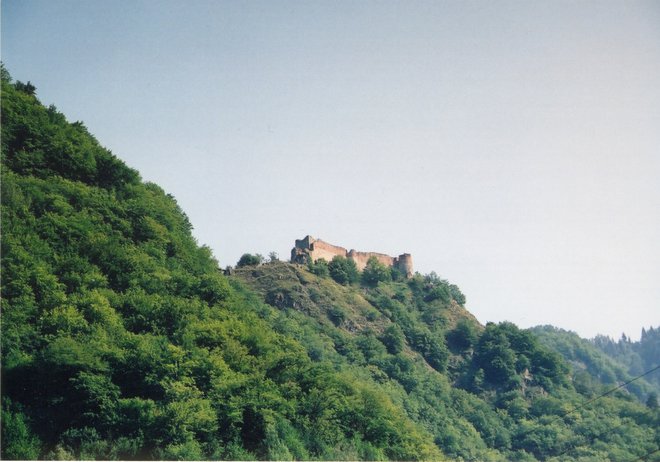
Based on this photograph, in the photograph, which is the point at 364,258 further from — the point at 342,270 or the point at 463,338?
the point at 463,338

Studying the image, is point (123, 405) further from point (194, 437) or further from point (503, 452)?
point (503, 452)

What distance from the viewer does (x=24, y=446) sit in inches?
1125

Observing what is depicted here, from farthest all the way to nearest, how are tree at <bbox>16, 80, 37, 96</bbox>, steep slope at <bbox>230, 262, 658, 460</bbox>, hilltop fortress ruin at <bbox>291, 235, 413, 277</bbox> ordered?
1. hilltop fortress ruin at <bbox>291, 235, 413, 277</bbox>
2. steep slope at <bbox>230, 262, 658, 460</bbox>
3. tree at <bbox>16, 80, 37, 96</bbox>

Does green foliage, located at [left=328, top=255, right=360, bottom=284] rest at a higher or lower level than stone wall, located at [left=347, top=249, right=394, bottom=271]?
lower

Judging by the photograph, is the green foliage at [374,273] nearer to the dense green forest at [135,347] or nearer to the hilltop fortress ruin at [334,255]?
the hilltop fortress ruin at [334,255]

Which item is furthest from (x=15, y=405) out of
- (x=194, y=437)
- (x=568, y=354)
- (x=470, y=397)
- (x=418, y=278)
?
(x=568, y=354)

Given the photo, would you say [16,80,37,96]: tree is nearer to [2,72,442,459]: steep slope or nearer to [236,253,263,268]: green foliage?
[2,72,442,459]: steep slope

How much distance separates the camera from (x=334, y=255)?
362 ft

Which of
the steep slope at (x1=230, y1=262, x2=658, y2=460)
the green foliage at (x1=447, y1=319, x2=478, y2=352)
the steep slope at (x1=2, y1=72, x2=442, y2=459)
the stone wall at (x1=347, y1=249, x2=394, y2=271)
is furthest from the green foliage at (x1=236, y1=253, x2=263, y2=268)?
the steep slope at (x1=2, y1=72, x2=442, y2=459)

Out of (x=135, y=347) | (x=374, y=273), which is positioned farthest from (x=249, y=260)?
(x=135, y=347)

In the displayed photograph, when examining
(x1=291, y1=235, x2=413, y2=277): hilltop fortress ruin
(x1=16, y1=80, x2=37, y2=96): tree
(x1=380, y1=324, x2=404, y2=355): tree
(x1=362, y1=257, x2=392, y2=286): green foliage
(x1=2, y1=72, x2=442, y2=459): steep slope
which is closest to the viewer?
(x1=2, y1=72, x2=442, y2=459): steep slope

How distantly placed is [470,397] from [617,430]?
1833cm

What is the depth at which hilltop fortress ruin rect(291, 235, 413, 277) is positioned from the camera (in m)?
104

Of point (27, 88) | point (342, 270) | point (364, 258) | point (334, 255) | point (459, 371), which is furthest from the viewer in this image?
point (364, 258)
